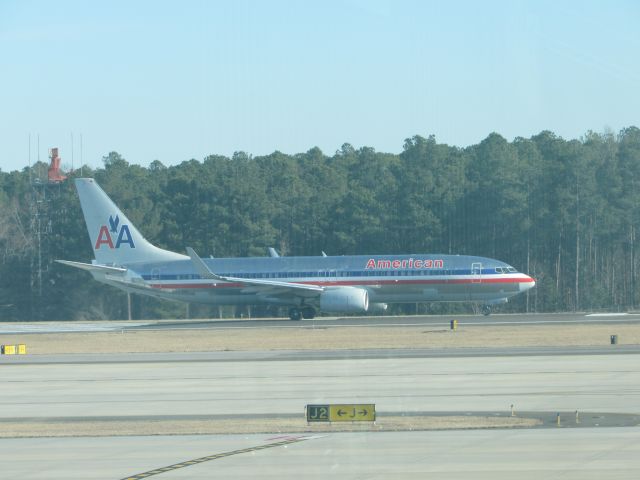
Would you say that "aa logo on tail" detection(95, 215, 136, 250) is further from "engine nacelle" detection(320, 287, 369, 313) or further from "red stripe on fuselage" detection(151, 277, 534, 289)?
"engine nacelle" detection(320, 287, 369, 313)

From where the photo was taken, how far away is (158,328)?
63.9 meters

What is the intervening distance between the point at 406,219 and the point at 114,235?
35.3m

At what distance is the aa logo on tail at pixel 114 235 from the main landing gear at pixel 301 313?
11961 mm

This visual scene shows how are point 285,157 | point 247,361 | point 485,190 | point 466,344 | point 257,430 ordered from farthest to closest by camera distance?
1. point 285,157
2. point 485,190
3. point 466,344
4. point 247,361
5. point 257,430

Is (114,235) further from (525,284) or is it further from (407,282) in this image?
(525,284)

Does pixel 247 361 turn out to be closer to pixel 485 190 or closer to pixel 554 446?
pixel 554 446

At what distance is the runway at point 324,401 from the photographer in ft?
62.7

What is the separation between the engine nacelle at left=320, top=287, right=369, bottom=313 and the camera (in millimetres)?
64875

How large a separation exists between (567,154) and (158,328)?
46204 millimetres

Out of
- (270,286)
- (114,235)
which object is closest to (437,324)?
(270,286)

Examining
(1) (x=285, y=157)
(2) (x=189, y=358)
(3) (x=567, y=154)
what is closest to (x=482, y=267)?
(2) (x=189, y=358)

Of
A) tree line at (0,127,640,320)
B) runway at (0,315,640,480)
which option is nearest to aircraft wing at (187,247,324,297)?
runway at (0,315,640,480)

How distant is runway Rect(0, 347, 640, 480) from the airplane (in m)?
21.4

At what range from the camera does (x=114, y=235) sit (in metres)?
71.4
